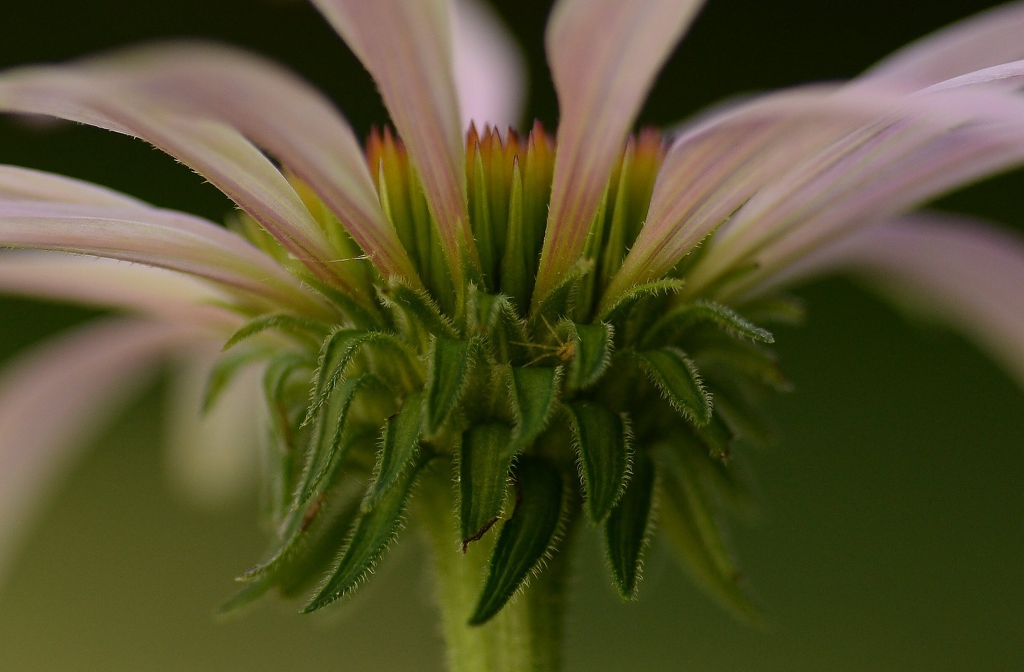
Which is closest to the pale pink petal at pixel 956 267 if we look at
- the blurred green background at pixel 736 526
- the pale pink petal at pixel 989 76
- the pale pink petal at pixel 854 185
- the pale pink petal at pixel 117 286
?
the pale pink petal at pixel 854 185

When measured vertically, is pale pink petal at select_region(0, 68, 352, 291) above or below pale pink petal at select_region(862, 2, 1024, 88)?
below

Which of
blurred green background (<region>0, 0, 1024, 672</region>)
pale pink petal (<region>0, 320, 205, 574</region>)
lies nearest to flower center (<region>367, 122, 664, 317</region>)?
pale pink petal (<region>0, 320, 205, 574</region>)

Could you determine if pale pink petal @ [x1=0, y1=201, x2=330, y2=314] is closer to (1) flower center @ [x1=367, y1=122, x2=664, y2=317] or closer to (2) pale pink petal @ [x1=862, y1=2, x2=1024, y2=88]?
(1) flower center @ [x1=367, y1=122, x2=664, y2=317]

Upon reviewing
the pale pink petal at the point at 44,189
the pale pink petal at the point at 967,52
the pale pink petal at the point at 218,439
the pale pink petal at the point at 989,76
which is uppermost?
the pale pink petal at the point at 218,439

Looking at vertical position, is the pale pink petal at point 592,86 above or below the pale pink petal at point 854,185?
below

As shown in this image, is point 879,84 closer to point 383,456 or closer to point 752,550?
point 383,456

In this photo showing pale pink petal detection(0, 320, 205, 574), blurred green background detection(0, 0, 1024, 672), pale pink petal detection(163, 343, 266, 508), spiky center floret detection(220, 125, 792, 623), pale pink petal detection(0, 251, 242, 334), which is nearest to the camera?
spiky center floret detection(220, 125, 792, 623)

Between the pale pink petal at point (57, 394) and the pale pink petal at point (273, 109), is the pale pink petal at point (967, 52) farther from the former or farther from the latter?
the pale pink petal at point (57, 394)
